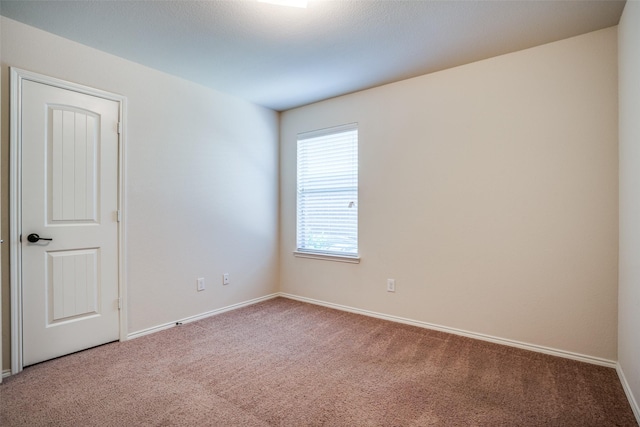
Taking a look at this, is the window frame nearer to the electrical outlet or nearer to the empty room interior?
the empty room interior

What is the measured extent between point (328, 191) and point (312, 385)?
2.26 m

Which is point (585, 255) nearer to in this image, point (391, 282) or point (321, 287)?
point (391, 282)

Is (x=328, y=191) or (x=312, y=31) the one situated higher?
(x=312, y=31)

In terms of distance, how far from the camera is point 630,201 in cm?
200

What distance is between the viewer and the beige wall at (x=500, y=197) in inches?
94.3

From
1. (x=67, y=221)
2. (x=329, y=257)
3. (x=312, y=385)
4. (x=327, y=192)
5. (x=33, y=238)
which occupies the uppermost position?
(x=327, y=192)

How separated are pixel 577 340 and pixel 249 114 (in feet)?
12.7

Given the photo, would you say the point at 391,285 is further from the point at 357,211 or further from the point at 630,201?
the point at 630,201

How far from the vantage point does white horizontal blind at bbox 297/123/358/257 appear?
3.70 metres

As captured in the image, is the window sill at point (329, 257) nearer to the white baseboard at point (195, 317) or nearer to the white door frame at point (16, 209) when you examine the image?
the white baseboard at point (195, 317)

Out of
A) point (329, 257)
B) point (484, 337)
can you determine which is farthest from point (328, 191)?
point (484, 337)

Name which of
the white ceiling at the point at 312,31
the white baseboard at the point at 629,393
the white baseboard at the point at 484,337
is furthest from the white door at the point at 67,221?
the white baseboard at the point at 629,393

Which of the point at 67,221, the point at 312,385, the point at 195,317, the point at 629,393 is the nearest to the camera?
the point at 629,393

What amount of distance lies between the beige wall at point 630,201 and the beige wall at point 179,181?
133 inches
